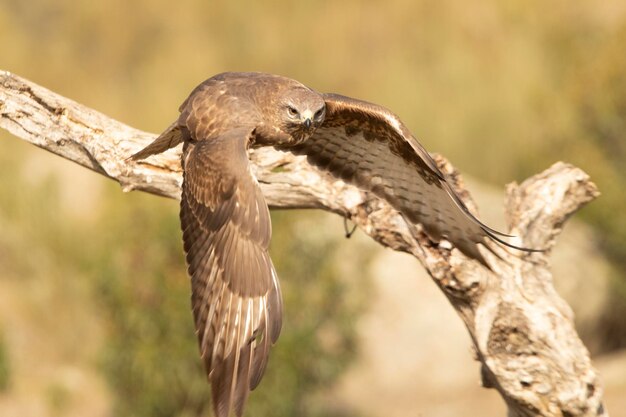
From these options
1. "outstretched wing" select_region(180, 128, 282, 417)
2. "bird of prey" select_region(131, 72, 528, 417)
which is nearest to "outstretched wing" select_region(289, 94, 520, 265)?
"bird of prey" select_region(131, 72, 528, 417)

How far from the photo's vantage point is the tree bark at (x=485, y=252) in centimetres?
589

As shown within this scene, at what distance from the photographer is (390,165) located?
619 centimetres

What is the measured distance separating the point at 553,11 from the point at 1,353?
378 inches

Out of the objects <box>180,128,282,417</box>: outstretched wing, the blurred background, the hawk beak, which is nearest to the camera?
<box>180,128,282,417</box>: outstretched wing

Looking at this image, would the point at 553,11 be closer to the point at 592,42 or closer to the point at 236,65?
the point at 592,42

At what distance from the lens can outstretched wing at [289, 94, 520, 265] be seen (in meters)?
5.88

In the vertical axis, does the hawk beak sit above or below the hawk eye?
below

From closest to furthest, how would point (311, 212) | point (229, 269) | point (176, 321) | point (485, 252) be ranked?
point (229, 269) → point (485, 252) → point (176, 321) → point (311, 212)

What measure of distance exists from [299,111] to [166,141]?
2.46 ft

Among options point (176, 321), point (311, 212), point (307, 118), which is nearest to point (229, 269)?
point (307, 118)

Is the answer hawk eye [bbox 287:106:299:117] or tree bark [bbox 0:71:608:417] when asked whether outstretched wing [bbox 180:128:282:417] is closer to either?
hawk eye [bbox 287:106:299:117]

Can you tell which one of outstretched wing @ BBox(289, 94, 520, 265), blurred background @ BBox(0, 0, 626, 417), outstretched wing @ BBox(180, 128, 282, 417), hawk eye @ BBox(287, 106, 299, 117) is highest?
blurred background @ BBox(0, 0, 626, 417)

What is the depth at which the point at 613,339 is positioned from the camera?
1320 cm

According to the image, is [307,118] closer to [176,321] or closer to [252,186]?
[252,186]
